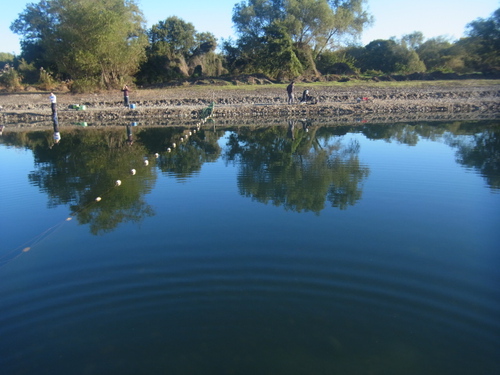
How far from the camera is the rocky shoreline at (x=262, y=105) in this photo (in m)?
25.9

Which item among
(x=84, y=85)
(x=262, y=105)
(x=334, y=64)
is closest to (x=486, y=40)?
(x=334, y=64)

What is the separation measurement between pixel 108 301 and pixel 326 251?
3.36m

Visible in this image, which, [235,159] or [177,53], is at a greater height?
[177,53]

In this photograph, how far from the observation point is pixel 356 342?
4.71 meters

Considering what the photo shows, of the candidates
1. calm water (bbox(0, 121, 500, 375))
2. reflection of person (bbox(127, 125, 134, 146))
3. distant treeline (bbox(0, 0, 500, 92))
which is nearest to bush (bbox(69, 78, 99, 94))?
distant treeline (bbox(0, 0, 500, 92))

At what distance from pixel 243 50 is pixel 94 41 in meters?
14.3


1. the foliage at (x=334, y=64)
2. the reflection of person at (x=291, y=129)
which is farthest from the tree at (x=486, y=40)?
the reflection of person at (x=291, y=129)

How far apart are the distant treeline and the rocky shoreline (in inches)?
125

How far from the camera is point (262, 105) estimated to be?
2759 cm

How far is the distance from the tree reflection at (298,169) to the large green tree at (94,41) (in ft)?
51.5

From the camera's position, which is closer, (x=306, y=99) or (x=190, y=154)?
(x=190, y=154)

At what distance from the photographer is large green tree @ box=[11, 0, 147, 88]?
95.1ft

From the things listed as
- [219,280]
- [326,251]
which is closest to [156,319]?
[219,280]

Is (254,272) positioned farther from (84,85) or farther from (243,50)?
(243,50)
